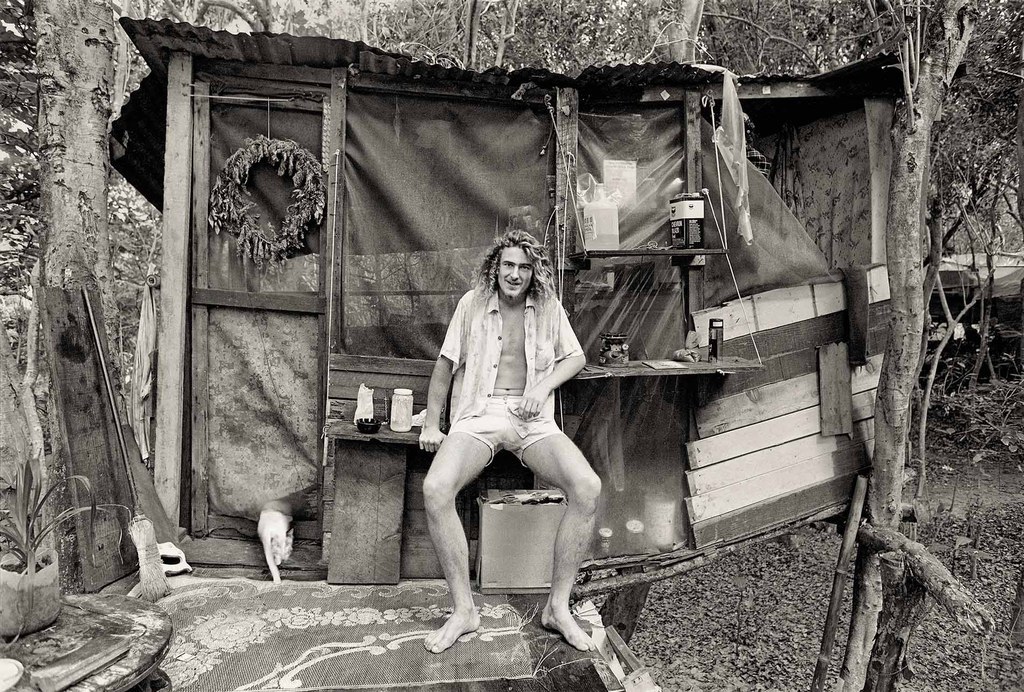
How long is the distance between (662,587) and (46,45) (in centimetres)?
986

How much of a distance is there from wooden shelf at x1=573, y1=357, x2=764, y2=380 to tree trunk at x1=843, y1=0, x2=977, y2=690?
42.3 inches

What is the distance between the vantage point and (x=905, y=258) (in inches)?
182

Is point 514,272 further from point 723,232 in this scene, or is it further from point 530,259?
point 723,232

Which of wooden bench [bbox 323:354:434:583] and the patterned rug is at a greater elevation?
wooden bench [bbox 323:354:434:583]

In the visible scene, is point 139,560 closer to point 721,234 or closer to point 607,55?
point 721,234

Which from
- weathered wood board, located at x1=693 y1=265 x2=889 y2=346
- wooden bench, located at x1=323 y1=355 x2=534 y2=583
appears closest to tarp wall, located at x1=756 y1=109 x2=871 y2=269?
weathered wood board, located at x1=693 y1=265 x2=889 y2=346

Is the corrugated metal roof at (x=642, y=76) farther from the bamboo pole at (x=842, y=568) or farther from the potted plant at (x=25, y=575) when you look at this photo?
the potted plant at (x=25, y=575)

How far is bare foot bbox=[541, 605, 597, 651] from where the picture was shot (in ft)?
10.9

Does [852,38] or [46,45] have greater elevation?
[852,38]

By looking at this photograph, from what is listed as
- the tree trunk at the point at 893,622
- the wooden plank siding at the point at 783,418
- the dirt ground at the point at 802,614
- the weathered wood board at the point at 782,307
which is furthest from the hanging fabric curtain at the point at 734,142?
the dirt ground at the point at 802,614

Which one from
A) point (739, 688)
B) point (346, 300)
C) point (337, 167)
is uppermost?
point (337, 167)

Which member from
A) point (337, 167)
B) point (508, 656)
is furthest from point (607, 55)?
point (508, 656)

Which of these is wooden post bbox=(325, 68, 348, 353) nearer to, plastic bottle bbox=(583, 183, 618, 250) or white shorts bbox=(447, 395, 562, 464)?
white shorts bbox=(447, 395, 562, 464)

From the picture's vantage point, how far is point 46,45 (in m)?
4.25
